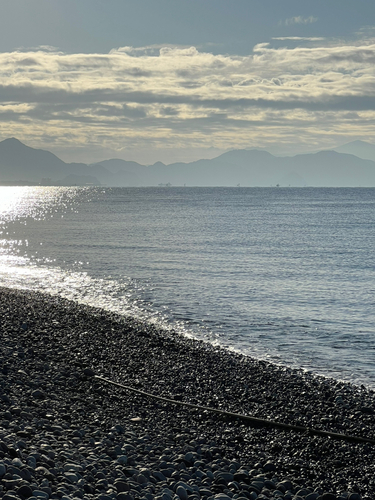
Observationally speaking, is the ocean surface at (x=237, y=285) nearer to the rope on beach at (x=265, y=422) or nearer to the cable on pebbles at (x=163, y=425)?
the cable on pebbles at (x=163, y=425)

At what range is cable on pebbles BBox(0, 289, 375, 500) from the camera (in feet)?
29.6

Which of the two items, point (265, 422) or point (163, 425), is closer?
point (163, 425)

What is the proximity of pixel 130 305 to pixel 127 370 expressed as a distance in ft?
37.7

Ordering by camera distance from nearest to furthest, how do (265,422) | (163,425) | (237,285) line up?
(163,425) < (265,422) < (237,285)

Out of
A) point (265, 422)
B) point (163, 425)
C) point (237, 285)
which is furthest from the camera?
point (237, 285)

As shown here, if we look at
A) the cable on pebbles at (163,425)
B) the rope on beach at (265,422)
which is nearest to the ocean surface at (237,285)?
the cable on pebbles at (163,425)

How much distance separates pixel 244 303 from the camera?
2831 centimetres

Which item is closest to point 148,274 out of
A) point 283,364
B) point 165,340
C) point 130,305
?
point 130,305

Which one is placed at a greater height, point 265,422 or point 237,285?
point 237,285

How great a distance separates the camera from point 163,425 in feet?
41.8

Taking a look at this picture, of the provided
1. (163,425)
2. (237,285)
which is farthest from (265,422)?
(237,285)

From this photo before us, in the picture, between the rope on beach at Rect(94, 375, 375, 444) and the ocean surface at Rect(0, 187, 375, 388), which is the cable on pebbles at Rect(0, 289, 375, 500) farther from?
the ocean surface at Rect(0, 187, 375, 388)

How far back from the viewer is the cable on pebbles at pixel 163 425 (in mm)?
9008

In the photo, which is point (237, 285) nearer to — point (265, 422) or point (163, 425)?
point (265, 422)
